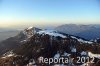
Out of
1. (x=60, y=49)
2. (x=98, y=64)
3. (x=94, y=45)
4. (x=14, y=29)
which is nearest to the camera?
(x=98, y=64)

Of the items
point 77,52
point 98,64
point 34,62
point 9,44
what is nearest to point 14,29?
point 9,44

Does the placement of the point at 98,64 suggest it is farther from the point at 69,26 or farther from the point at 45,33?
the point at 45,33

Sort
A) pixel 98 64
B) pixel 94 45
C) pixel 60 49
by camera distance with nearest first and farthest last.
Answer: pixel 98 64
pixel 60 49
pixel 94 45

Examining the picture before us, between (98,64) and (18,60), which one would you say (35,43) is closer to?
(18,60)

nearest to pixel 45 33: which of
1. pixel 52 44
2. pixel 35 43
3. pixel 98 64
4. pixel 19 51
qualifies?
pixel 35 43

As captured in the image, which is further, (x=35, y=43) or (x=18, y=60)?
(x=35, y=43)

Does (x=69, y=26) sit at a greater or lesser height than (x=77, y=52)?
greater
